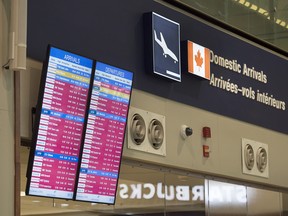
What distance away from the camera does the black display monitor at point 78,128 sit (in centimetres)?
633

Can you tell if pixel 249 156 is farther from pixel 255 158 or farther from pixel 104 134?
pixel 104 134

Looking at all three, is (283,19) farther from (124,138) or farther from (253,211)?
(124,138)

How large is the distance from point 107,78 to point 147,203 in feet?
6.00

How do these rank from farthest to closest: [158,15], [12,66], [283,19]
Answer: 1. [283,19]
2. [158,15]
3. [12,66]

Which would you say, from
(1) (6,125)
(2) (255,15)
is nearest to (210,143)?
(2) (255,15)

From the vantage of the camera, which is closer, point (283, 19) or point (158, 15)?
point (158, 15)

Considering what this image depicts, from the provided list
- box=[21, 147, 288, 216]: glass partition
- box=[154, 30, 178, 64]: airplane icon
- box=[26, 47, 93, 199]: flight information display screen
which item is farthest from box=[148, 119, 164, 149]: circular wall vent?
box=[26, 47, 93, 199]: flight information display screen

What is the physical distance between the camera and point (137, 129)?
25.6 feet

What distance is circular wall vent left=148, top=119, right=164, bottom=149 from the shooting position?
26.3 feet

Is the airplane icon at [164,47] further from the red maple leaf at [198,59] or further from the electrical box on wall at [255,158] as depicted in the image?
the electrical box on wall at [255,158]

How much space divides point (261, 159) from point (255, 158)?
0.16 m

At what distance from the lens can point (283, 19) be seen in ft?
35.6

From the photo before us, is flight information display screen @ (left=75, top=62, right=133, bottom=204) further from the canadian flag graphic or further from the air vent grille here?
the air vent grille

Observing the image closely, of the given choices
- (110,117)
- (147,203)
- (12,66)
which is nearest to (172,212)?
(147,203)
